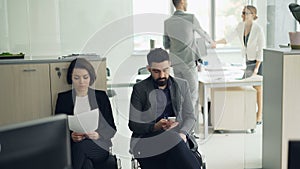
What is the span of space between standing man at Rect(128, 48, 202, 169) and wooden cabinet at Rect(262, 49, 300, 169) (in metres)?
0.69

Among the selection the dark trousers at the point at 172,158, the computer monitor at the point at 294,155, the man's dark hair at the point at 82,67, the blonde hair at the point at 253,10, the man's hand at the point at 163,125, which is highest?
the blonde hair at the point at 253,10

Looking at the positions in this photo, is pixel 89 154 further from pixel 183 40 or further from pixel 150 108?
pixel 183 40

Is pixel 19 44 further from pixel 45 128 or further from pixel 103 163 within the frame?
pixel 45 128

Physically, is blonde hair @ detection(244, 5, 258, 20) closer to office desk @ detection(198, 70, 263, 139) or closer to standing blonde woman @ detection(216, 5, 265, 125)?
standing blonde woman @ detection(216, 5, 265, 125)

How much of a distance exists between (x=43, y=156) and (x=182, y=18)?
3479 mm

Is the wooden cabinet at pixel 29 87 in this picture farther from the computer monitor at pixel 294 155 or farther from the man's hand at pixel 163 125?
the computer monitor at pixel 294 155

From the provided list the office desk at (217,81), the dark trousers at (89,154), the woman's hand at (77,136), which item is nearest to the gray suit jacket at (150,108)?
the dark trousers at (89,154)

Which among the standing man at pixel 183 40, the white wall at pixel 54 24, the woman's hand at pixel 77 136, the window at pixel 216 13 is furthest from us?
the window at pixel 216 13

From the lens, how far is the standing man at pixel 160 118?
2.77 metres

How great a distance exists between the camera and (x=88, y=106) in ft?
9.71

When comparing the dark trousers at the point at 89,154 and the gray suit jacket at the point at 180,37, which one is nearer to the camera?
the dark trousers at the point at 89,154

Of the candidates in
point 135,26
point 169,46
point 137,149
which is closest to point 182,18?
point 169,46

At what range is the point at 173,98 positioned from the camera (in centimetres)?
→ 296

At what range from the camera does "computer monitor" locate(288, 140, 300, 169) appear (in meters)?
1.45
